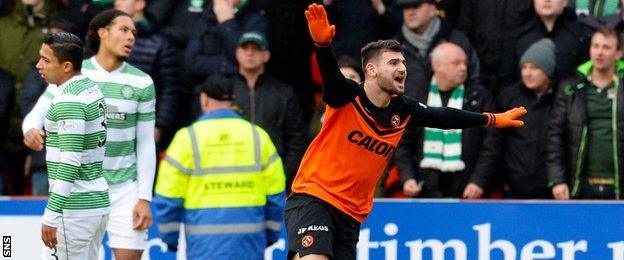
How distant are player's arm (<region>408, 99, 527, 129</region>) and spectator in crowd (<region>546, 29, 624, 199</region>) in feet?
8.00

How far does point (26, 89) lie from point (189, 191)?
325cm

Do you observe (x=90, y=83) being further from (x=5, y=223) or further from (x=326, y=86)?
(x=5, y=223)

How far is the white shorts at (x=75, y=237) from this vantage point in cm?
909

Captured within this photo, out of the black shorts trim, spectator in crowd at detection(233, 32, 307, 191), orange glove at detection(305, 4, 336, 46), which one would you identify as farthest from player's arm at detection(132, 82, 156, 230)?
spectator in crowd at detection(233, 32, 307, 191)

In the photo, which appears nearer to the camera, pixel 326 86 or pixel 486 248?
pixel 326 86

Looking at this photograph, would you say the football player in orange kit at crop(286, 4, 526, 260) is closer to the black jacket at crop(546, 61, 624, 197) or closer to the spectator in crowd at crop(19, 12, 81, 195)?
the black jacket at crop(546, 61, 624, 197)

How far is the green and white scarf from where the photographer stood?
1232cm

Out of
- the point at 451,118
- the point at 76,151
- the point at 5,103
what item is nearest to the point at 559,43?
the point at 451,118

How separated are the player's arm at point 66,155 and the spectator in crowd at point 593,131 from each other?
15.1 feet

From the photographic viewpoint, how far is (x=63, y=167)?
8.80 m

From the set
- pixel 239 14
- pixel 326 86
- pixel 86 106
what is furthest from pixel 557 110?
pixel 86 106

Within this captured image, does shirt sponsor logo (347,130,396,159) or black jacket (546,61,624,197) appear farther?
black jacket (546,61,624,197)

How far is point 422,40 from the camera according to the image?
42.3 ft

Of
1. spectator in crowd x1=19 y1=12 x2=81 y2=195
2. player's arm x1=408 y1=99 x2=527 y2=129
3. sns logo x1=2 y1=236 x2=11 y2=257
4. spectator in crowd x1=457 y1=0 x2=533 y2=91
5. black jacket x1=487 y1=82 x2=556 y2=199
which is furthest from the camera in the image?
spectator in crowd x1=457 y1=0 x2=533 y2=91
